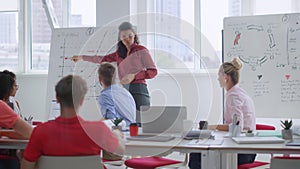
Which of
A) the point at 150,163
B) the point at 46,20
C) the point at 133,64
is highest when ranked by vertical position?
the point at 46,20

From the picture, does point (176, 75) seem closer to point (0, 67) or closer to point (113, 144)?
point (0, 67)

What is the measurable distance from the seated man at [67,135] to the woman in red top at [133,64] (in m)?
1.90

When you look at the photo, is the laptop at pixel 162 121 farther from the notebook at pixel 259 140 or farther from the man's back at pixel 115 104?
the man's back at pixel 115 104

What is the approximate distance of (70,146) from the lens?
2.06 metres

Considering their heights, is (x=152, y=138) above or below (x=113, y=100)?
below

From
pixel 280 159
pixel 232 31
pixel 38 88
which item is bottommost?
pixel 280 159

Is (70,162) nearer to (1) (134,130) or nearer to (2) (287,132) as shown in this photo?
(1) (134,130)

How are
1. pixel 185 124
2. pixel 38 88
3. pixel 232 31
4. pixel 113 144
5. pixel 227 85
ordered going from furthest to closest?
pixel 38 88
pixel 232 31
pixel 227 85
pixel 185 124
pixel 113 144

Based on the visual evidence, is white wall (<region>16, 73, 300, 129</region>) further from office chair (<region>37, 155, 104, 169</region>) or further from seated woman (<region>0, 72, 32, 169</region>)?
office chair (<region>37, 155, 104, 169</region>)

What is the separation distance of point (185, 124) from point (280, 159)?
0.68 metres

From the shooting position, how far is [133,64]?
423cm

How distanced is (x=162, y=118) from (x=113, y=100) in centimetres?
75

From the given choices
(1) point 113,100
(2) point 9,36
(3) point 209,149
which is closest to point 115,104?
(1) point 113,100

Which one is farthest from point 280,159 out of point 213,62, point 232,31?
point 213,62
